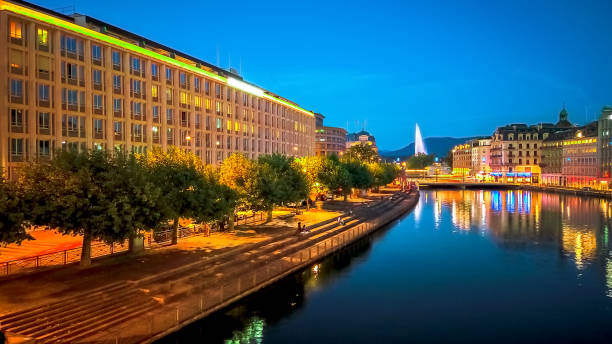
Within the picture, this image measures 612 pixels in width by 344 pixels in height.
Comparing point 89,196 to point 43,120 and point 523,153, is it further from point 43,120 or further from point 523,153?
point 523,153

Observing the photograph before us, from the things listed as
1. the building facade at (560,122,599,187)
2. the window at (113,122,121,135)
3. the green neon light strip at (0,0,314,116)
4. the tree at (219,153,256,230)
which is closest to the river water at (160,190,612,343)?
the tree at (219,153,256,230)

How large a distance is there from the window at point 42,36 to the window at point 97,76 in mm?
7421

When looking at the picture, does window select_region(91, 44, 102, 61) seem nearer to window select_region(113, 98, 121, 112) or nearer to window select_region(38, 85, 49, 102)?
window select_region(113, 98, 121, 112)

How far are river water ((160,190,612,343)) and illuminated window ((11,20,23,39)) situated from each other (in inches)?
1641

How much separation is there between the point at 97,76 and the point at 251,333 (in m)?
47.6

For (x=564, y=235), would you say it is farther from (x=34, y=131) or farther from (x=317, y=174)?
(x=34, y=131)

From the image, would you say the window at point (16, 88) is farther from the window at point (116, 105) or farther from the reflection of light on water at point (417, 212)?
the reflection of light on water at point (417, 212)

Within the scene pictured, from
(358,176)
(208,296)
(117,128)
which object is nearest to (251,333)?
(208,296)

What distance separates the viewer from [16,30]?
48375 mm

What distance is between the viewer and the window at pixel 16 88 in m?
48.4

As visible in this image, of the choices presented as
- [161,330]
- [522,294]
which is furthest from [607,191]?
[161,330]

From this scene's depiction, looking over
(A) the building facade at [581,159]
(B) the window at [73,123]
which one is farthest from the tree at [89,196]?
(A) the building facade at [581,159]

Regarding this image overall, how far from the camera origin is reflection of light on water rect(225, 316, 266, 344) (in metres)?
25.8

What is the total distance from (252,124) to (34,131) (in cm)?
5363
